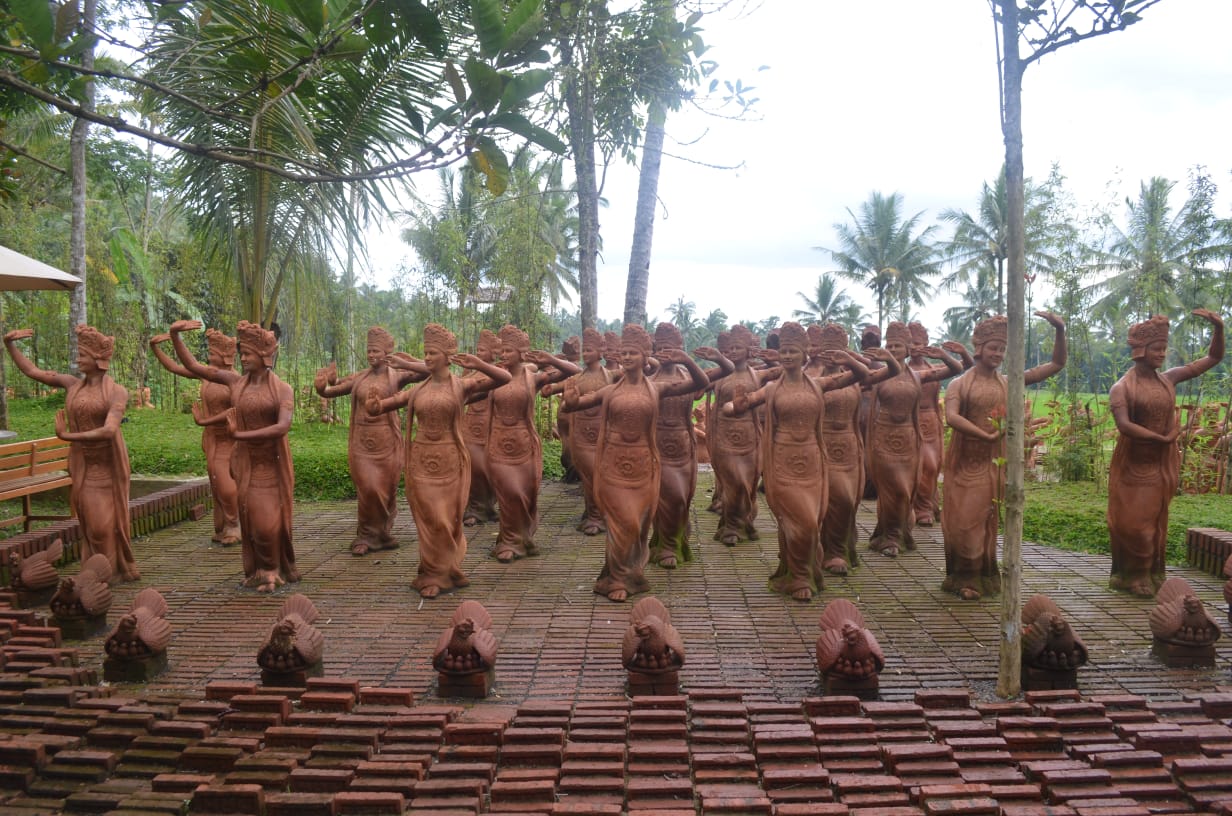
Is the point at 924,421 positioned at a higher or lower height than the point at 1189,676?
higher

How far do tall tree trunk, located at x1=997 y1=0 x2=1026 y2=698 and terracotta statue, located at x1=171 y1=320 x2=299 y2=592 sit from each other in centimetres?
506

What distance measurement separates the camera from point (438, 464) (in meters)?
6.52

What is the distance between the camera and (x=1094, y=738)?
3.56m

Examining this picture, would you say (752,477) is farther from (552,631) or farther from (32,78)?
(32,78)

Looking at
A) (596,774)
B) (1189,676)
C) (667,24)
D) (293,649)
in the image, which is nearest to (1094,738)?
(1189,676)

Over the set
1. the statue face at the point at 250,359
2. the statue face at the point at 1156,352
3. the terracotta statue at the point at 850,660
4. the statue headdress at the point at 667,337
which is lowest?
the terracotta statue at the point at 850,660

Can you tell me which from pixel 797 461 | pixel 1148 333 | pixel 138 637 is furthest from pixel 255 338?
pixel 1148 333

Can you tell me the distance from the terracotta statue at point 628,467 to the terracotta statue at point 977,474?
2.12 metres

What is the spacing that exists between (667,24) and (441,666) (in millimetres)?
7817

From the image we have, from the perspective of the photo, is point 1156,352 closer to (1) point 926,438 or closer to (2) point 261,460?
(1) point 926,438

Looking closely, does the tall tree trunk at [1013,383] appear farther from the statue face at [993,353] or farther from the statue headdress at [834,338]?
the statue headdress at [834,338]

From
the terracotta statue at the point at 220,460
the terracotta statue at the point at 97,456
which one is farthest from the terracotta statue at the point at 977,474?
the terracotta statue at the point at 97,456

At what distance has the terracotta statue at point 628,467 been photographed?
628 cm

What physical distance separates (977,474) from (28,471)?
340 inches
